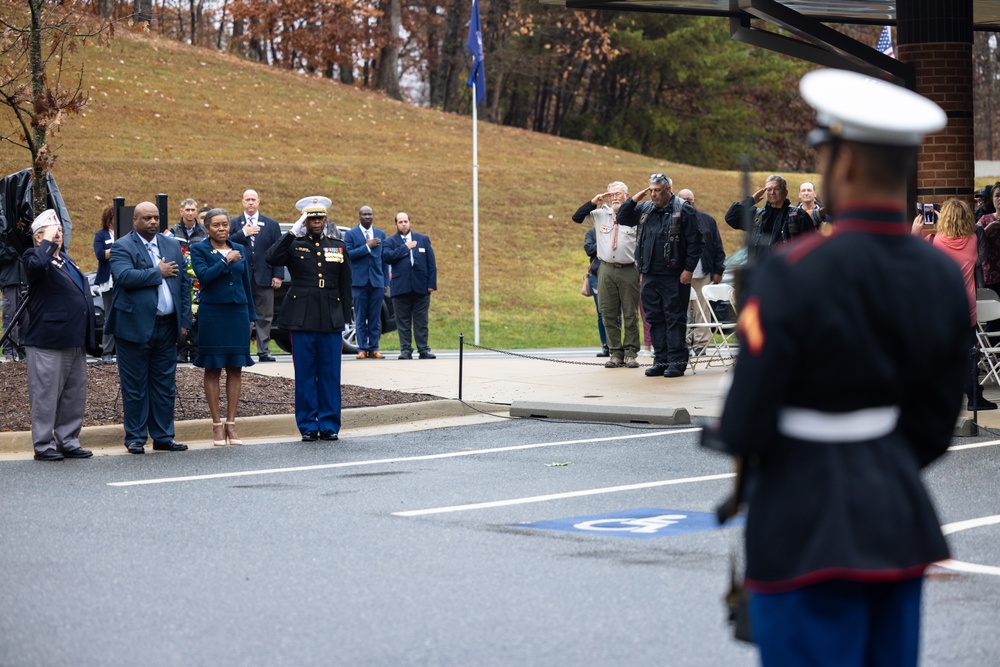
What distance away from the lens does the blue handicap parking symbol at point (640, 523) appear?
319 inches

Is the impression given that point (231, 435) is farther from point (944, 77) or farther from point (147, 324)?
point (944, 77)

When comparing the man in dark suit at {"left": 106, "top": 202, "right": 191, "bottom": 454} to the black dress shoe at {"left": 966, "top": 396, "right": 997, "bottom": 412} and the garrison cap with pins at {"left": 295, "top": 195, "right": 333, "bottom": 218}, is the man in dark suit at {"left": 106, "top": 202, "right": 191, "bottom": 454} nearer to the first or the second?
the garrison cap with pins at {"left": 295, "top": 195, "right": 333, "bottom": 218}

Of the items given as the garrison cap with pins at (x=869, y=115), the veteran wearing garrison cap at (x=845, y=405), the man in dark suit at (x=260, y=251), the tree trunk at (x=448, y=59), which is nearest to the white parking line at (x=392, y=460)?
the man in dark suit at (x=260, y=251)

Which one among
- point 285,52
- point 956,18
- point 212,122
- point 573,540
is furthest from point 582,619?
point 285,52

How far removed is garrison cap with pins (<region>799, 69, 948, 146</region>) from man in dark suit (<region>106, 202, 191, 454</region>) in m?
9.36

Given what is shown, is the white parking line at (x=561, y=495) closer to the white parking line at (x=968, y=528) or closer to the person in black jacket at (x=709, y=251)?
the white parking line at (x=968, y=528)

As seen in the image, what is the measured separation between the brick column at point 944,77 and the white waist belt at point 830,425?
12108 millimetres

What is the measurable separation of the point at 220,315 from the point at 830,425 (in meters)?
9.76

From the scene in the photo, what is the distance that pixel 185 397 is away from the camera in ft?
46.7

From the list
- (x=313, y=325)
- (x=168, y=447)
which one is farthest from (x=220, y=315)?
(x=168, y=447)

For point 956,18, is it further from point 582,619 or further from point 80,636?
point 80,636

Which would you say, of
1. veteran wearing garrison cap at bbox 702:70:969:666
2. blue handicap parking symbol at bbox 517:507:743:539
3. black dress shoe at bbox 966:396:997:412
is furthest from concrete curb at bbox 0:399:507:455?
veteran wearing garrison cap at bbox 702:70:969:666

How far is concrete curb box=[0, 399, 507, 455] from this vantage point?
40.0 feet

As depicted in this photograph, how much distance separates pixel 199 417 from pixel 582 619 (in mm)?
7950
